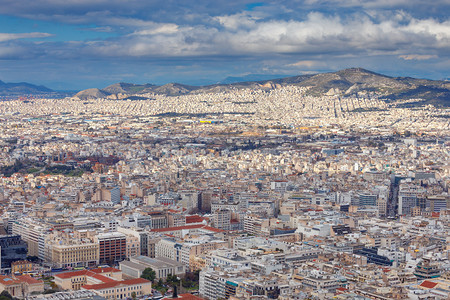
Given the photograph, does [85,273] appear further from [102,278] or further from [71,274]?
[102,278]

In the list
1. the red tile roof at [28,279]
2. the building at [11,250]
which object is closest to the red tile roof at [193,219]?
the building at [11,250]

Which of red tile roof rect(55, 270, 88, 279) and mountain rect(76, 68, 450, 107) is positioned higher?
mountain rect(76, 68, 450, 107)

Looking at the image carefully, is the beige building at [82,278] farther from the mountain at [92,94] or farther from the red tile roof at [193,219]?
the mountain at [92,94]

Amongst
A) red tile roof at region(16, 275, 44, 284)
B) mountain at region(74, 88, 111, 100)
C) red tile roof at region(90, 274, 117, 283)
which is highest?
mountain at region(74, 88, 111, 100)

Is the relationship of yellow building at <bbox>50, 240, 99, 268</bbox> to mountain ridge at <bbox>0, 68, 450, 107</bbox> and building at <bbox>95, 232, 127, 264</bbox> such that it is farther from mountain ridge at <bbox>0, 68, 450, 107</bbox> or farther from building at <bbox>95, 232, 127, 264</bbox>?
mountain ridge at <bbox>0, 68, 450, 107</bbox>

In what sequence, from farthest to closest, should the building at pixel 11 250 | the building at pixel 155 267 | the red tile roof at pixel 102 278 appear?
the building at pixel 11 250
the building at pixel 155 267
the red tile roof at pixel 102 278

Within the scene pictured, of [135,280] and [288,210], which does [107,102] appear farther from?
[135,280]

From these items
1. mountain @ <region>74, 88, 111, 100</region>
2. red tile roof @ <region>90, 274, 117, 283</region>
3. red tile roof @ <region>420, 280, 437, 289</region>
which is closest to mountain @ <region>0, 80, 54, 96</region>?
mountain @ <region>74, 88, 111, 100</region>

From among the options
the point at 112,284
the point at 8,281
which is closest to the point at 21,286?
the point at 8,281
